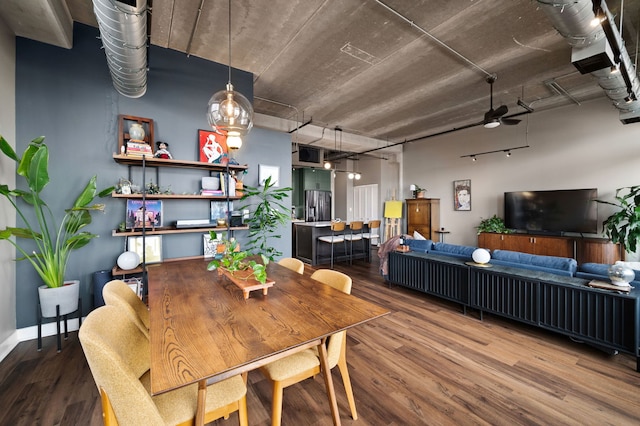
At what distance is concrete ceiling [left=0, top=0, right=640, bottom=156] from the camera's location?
259 centimetres

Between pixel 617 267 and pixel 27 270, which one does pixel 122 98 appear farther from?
pixel 617 267

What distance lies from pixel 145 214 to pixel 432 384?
336 centimetres

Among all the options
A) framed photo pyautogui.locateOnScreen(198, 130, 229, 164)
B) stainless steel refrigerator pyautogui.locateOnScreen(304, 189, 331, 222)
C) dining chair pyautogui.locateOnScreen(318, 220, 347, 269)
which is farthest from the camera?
stainless steel refrigerator pyautogui.locateOnScreen(304, 189, 331, 222)

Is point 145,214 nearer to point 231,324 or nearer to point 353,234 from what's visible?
point 231,324

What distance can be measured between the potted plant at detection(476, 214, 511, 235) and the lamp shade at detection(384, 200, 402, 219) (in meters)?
2.39

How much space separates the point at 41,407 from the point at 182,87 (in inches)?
133

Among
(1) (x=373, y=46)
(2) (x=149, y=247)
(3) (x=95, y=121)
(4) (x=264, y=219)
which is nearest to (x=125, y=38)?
(3) (x=95, y=121)

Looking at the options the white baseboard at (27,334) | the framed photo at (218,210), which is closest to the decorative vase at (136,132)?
the framed photo at (218,210)

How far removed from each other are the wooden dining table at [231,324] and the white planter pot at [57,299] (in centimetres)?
131

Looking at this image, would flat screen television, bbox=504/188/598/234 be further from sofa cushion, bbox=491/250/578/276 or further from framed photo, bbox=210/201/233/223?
framed photo, bbox=210/201/233/223

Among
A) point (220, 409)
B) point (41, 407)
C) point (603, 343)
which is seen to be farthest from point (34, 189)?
point (603, 343)

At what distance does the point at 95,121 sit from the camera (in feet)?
9.58

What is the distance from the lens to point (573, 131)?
5152 millimetres

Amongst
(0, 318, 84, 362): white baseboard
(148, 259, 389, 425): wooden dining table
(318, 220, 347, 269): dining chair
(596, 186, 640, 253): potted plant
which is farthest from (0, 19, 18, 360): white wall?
(596, 186, 640, 253): potted plant
